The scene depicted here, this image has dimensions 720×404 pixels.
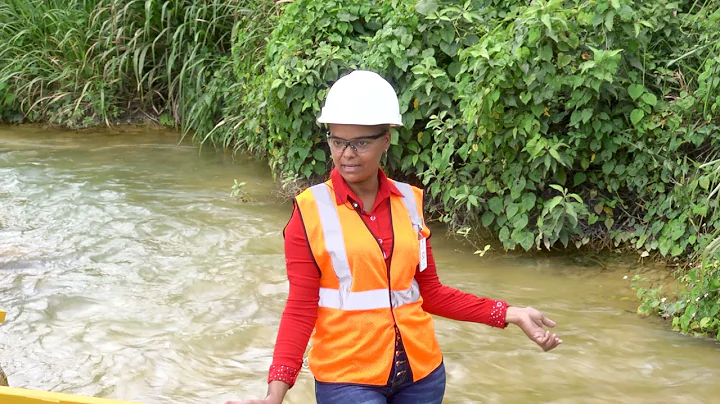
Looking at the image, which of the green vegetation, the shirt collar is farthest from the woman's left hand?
the green vegetation

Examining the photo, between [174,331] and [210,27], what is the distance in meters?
5.32

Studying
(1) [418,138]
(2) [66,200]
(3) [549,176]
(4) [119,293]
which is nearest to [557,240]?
(3) [549,176]

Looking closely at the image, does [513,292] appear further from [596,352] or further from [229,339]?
[229,339]

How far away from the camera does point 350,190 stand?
2.46m

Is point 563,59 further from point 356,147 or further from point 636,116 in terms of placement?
point 356,147

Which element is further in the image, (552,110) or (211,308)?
(552,110)

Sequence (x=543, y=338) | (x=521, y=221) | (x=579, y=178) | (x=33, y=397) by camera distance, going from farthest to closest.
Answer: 1. (x=579, y=178)
2. (x=521, y=221)
3. (x=543, y=338)
4. (x=33, y=397)

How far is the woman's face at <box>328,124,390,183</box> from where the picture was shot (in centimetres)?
240

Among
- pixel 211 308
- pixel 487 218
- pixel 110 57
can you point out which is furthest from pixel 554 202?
pixel 110 57

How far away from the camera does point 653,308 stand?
15.6 feet

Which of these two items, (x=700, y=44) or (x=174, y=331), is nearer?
(x=174, y=331)

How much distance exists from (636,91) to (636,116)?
0.48 ft

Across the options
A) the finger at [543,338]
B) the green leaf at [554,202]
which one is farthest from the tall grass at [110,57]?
the finger at [543,338]

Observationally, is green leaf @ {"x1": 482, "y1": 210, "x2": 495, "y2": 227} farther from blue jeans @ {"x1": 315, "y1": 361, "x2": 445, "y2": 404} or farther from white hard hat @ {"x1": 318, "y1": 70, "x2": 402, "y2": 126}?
white hard hat @ {"x1": 318, "y1": 70, "x2": 402, "y2": 126}
